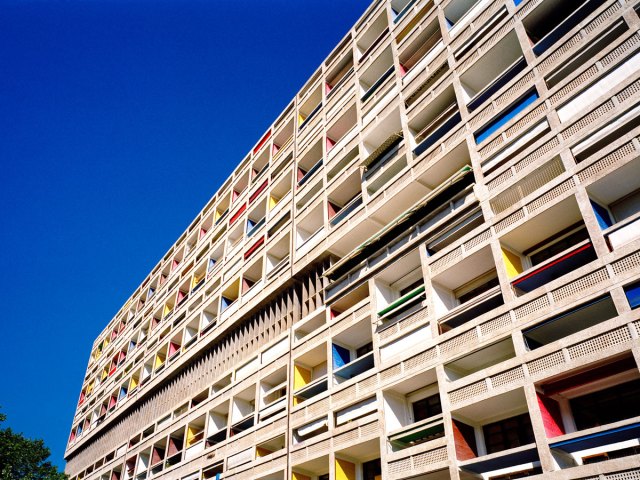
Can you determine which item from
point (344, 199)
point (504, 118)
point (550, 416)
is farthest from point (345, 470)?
point (504, 118)

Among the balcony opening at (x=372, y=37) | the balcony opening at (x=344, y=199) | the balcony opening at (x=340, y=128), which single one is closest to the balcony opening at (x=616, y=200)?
the balcony opening at (x=344, y=199)

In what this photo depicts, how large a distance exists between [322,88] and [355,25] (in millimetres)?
3837

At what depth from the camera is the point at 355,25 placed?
3028cm

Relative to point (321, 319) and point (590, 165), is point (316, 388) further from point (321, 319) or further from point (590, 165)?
point (590, 165)

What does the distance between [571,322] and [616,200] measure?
3482mm

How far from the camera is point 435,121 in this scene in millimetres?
20719

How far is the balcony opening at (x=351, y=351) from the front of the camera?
19266 millimetres

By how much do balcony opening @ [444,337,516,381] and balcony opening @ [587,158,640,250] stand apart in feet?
11.8

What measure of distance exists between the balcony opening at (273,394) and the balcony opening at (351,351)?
305cm

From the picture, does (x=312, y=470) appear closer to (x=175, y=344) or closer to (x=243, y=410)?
(x=243, y=410)

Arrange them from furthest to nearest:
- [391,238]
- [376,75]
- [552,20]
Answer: [376,75], [391,238], [552,20]

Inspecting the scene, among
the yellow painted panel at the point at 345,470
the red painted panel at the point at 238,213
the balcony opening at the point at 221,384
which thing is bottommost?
the yellow painted panel at the point at 345,470

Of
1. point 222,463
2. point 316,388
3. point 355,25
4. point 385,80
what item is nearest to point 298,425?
point 316,388

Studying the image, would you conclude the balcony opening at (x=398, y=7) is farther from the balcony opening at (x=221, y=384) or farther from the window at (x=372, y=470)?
the window at (x=372, y=470)
